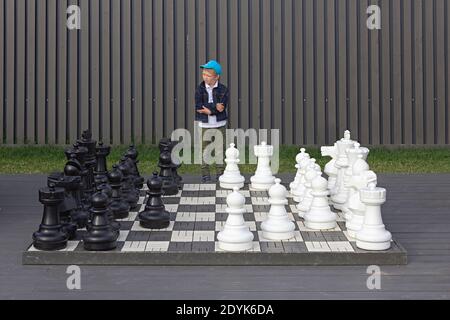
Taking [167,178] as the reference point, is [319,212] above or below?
below

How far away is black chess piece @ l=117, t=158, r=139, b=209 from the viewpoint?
176 inches

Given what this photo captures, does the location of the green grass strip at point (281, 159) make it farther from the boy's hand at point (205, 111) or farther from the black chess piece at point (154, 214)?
the black chess piece at point (154, 214)

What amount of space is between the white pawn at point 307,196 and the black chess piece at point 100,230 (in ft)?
4.16

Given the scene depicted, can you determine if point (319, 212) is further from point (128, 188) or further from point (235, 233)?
point (128, 188)

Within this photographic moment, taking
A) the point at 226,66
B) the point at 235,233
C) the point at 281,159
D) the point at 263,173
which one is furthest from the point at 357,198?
the point at 226,66

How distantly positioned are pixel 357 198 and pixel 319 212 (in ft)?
0.83

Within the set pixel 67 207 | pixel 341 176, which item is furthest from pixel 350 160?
pixel 67 207

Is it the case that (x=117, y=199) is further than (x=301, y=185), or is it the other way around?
(x=301, y=185)

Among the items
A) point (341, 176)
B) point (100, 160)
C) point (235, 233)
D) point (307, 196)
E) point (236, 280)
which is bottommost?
point (236, 280)

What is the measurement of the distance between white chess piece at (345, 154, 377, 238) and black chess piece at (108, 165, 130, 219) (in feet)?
4.39

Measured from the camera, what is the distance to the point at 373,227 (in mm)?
3479

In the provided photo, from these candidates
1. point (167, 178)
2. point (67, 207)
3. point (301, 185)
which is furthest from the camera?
point (167, 178)

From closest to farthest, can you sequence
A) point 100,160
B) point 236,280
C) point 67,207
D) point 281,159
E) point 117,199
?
1. point 236,280
2. point 67,207
3. point 117,199
4. point 100,160
5. point 281,159

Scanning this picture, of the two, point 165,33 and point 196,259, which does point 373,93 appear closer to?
point 165,33
